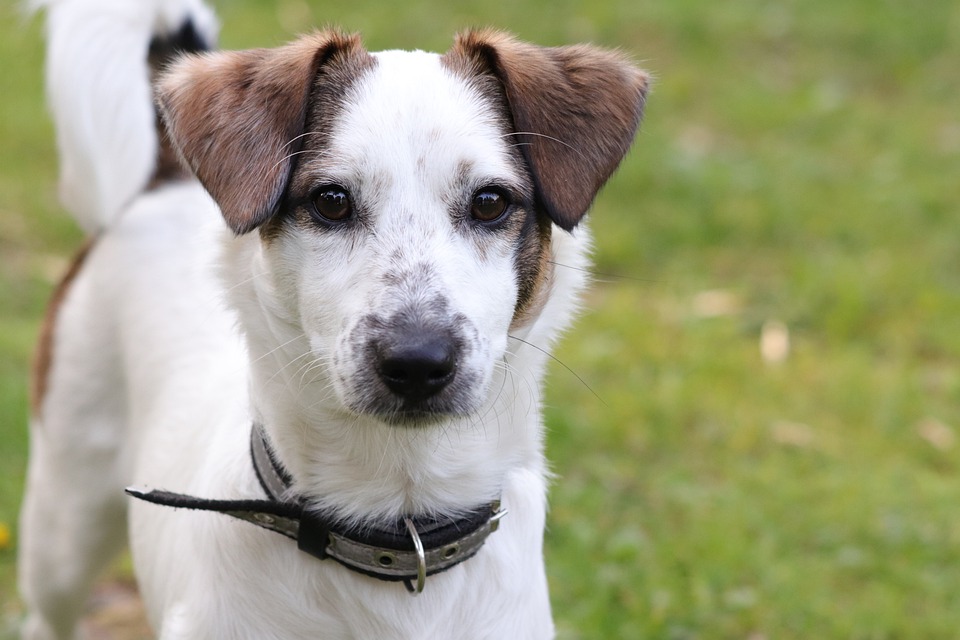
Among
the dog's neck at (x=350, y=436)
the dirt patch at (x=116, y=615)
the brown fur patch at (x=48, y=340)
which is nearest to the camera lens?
the dog's neck at (x=350, y=436)

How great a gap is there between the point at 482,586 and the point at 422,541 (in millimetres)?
210

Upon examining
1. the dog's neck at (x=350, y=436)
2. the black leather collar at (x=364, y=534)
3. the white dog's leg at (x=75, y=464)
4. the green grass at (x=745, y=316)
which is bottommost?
the green grass at (x=745, y=316)

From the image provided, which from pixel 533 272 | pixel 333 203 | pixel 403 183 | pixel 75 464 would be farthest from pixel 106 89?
pixel 533 272

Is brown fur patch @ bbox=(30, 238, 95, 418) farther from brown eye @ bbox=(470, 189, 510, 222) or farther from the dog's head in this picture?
brown eye @ bbox=(470, 189, 510, 222)

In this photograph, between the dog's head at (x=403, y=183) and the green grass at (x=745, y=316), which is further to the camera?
the green grass at (x=745, y=316)

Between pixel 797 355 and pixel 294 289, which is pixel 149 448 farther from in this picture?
pixel 797 355

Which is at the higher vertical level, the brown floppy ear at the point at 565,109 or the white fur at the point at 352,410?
the brown floppy ear at the point at 565,109

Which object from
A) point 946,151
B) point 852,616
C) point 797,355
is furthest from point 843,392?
point 946,151

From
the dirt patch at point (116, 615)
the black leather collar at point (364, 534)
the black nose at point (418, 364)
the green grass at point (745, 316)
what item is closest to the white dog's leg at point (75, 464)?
the dirt patch at point (116, 615)

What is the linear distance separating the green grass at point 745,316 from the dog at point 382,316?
1633 millimetres

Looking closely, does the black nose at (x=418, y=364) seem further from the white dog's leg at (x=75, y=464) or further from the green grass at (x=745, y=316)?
the green grass at (x=745, y=316)

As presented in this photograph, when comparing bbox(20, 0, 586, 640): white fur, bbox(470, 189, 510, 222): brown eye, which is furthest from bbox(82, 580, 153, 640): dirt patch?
bbox(470, 189, 510, 222): brown eye

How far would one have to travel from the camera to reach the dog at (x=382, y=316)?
8.50ft

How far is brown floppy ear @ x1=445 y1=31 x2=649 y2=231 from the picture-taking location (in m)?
2.78
